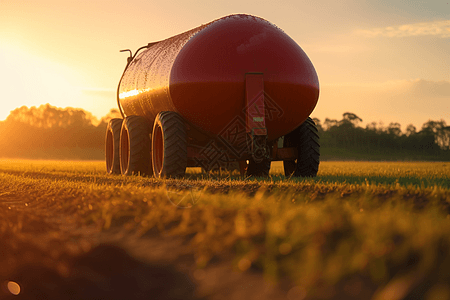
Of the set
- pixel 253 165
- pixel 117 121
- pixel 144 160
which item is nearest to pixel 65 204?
pixel 144 160

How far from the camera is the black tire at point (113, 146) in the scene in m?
13.8

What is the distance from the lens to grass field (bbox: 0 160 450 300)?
2814mm

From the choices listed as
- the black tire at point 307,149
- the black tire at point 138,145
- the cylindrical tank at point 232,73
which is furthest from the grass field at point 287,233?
the black tire at point 138,145

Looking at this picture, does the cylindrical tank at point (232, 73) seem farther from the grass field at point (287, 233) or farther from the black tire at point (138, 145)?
the grass field at point (287, 233)

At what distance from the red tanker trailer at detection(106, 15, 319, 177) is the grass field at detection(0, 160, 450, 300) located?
3.23m

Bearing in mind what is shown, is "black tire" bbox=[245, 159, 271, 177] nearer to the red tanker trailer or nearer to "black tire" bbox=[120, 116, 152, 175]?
the red tanker trailer

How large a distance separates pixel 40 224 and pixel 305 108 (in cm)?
669

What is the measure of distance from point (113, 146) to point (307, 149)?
6135mm

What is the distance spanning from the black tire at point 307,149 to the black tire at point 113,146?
18.5ft

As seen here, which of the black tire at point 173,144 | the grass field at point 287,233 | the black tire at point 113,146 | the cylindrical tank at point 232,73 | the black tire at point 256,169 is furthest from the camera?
the black tire at point 113,146

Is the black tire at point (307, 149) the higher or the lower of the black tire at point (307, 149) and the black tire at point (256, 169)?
the higher

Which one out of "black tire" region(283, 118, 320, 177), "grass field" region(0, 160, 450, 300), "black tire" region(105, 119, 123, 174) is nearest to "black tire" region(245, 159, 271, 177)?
"black tire" region(283, 118, 320, 177)

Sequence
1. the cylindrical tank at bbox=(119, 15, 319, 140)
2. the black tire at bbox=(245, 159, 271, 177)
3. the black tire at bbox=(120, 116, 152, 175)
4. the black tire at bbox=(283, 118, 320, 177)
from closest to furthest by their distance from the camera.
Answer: the cylindrical tank at bbox=(119, 15, 319, 140), the black tire at bbox=(283, 118, 320, 177), the black tire at bbox=(120, 116, 152, 175), the black tire at bbox=(245, 159, 271, 177)

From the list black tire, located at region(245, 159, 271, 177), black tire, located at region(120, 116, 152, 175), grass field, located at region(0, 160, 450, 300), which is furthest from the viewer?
black tire, located at region(245, 159, 271, 177)
